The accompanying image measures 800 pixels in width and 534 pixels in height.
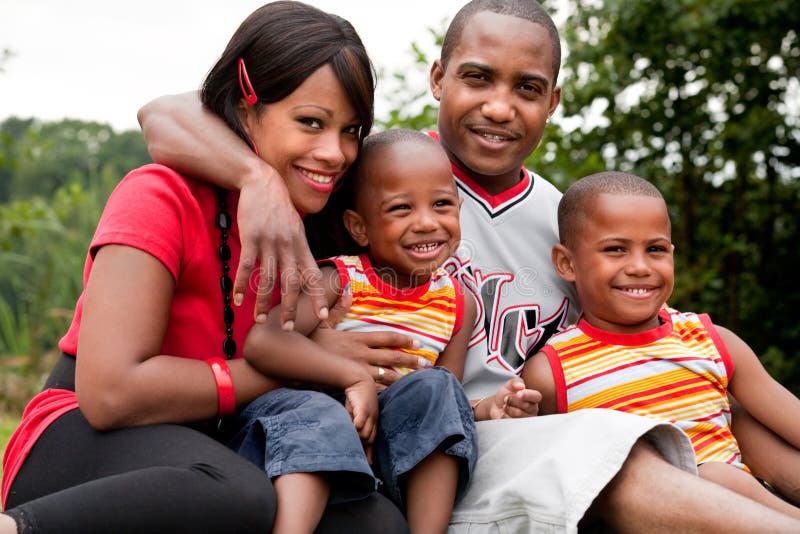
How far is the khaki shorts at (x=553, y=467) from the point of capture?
1943 millimetres

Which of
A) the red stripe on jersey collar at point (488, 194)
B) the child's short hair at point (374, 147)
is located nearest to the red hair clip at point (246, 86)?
the child's short hair at point (374, 147)

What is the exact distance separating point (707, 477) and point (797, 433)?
411 millimetres

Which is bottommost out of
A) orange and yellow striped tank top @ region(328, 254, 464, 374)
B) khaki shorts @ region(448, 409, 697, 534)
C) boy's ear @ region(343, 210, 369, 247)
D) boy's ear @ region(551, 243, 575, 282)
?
khaki shorts @ region(448, 409, 697, 534)

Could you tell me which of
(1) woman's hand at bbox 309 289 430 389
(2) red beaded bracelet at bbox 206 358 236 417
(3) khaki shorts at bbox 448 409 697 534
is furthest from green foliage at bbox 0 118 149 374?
(3) khaki shorts at bbox 448 409 697 534

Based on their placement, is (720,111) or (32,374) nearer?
(720,111)

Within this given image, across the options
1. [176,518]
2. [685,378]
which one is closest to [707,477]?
[685,378]

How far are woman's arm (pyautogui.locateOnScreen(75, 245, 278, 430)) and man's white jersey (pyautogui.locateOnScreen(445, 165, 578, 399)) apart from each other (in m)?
0.96

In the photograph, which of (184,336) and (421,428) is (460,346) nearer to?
(421,428)

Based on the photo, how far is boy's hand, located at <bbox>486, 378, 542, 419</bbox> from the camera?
7.55 feet

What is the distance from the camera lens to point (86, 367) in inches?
77.9

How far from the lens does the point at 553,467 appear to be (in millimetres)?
2027

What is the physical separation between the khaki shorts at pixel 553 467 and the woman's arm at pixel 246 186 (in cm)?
60

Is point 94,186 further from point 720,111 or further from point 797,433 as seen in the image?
point 797,433

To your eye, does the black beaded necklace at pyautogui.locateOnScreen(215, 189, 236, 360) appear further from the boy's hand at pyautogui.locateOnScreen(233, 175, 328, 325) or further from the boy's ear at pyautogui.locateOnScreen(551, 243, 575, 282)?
the boy's ear at pyautogui.locateOnScreen(551, 243, 575, 282)
